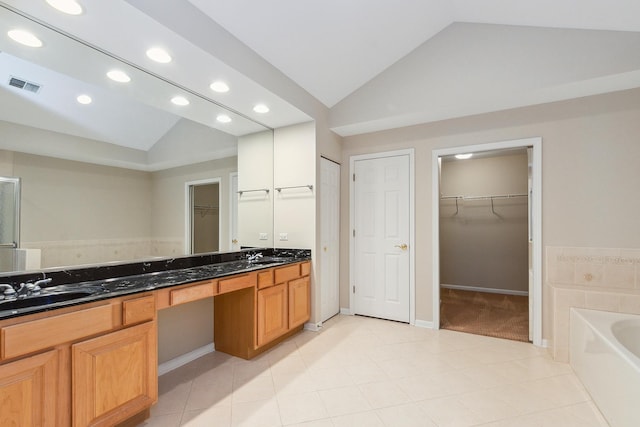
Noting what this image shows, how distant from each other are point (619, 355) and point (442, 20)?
9.77 feet

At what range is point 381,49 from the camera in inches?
116

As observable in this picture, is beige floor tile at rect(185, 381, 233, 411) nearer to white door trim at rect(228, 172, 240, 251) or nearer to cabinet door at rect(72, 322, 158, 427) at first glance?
cabinet door at rect(72, 322, 158, 427)

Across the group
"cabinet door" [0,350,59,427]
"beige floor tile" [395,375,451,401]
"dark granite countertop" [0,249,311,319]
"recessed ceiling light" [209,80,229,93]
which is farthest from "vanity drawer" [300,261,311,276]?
"cabinet door" [0,350,59,427]

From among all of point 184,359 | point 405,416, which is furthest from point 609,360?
point 184,359

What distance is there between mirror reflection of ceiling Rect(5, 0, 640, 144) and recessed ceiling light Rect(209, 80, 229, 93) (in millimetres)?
71

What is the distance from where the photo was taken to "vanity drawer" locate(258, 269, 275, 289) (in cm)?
266

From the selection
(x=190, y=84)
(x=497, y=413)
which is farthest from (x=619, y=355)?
(x=190, y=84)

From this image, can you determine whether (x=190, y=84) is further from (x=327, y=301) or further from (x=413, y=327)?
(x=413, y=327)

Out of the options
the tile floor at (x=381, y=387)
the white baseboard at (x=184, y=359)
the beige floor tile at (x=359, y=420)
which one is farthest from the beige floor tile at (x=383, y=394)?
the white baseboard at (x=184, y=359)

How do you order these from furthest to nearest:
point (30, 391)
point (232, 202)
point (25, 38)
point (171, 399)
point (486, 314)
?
point (486, 314) → point (232, 202) → point (171, 399) → point (25, 38) → point (30, 391)

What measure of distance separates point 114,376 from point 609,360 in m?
2.96

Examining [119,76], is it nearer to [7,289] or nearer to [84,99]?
[84,99]

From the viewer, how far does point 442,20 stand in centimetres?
282

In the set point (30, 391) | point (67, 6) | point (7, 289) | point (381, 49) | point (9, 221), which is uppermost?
point (381, 49)
